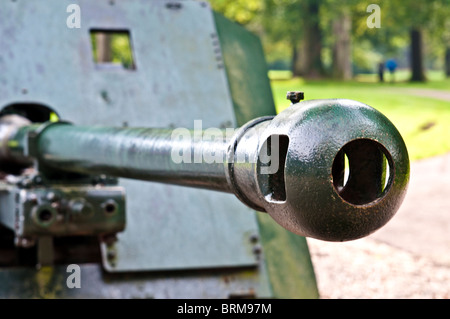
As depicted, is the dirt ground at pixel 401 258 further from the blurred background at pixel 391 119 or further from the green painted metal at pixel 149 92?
the green painted metal at pixel 149 92

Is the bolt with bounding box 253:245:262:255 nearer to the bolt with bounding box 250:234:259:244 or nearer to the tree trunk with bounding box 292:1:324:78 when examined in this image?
the bolt with bounding box 250:234:259:244

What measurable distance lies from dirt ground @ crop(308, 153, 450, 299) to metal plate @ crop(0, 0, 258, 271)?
2.04m

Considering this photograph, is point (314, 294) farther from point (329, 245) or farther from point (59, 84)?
point (329, 245)

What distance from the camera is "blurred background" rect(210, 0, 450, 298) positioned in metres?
6.91

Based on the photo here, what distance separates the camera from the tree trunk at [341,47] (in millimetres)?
28250

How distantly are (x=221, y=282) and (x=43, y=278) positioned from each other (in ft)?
2.74

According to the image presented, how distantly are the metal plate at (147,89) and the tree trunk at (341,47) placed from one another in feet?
77.9

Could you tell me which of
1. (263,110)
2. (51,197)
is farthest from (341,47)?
(51,197)

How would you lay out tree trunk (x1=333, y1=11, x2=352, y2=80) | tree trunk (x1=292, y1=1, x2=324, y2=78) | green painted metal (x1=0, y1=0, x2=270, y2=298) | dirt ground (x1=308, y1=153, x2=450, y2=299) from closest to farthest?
green painted metal (x1=0, y1=0, x2=270, y2=298) → dirt ground (x1=308, y1=153, x2=450, y2=299) → tree trunk (x1=333, y1=11, x2=352, y2=80) → tree trunk (x1=292, y1=1, x2=324, y2=78)

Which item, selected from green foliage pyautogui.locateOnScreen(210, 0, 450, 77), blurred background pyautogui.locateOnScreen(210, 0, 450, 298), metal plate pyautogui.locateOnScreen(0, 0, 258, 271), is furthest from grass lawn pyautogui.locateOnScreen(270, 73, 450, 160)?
metal plate pyautogui.locateOnScreen(0, 0, 258, 271)

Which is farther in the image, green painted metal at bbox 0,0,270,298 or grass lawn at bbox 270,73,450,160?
grass lawn at bbox 270,73,450,160

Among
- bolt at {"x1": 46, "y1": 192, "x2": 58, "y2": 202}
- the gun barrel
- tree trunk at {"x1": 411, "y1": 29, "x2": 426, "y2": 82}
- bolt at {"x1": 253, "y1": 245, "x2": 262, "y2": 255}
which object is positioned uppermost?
the gun barrel

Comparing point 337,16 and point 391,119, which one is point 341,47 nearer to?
point 337,16

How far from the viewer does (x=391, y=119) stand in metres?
15.5
